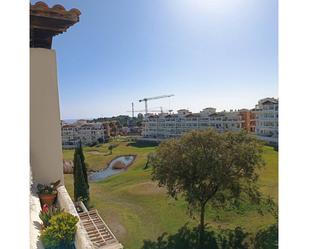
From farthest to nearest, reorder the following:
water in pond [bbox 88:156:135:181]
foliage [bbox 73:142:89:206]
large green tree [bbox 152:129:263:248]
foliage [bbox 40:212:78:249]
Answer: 1. water in pond [bbox 88:156:135:181]
2. foliage [bbox 73:142:89:206]
3. large green tree [bbox 152:129:263:248]
4. foliage [bbox 40:212:78:249]

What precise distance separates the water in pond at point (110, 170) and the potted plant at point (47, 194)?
29.7 feet

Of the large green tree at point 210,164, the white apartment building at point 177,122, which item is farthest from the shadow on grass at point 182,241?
the white apartment building at point 177,122

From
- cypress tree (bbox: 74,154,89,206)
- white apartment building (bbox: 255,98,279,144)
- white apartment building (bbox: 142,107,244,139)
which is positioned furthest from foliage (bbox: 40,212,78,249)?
white apartment building (bbox: 142,107,244,139)

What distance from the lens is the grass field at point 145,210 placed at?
6.49 meters

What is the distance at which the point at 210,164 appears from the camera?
186 inches

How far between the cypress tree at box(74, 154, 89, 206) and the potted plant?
15.2 feet

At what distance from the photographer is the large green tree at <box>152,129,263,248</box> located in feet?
15.3

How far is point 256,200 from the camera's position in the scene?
529 cm

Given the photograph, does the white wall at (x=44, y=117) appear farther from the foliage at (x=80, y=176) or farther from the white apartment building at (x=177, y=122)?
the white apartment building at (x=177, y=122)

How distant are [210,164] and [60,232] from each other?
3.66 m

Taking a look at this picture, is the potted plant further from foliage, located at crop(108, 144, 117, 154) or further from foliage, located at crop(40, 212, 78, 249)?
foliage, located at crop(108, 144, 117, 154)

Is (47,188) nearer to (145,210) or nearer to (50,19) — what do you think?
(50,19)
